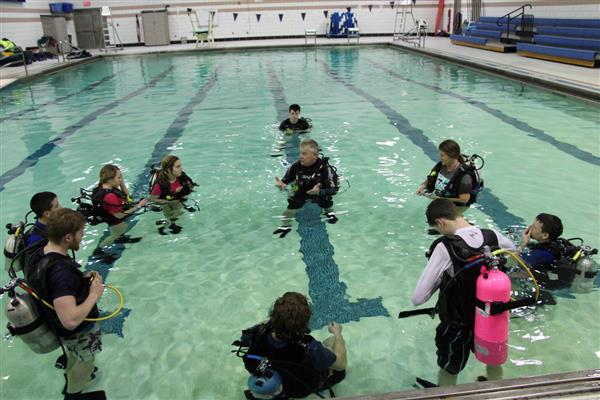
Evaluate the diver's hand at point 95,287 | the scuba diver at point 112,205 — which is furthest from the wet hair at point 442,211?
the scuba diver at point 112,205

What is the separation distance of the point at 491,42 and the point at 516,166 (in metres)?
15.5

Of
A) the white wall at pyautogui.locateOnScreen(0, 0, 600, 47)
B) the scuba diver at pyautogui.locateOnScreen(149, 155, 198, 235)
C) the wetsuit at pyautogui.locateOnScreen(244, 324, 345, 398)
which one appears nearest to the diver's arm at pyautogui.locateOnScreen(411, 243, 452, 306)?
the wetsuit at pyautogui.locateOnScreen(244, 324, 345, 398)

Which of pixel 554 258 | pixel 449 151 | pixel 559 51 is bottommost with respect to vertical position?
pixel 554 258

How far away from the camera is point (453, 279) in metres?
2.33

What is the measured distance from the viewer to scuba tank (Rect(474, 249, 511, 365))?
216 centimetres

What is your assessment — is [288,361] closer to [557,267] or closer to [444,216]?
[444,216]

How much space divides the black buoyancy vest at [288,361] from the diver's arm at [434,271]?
0.63 m

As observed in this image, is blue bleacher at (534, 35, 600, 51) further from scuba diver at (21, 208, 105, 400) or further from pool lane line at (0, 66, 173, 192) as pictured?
scuba diver at (21, 208, 105, 400)

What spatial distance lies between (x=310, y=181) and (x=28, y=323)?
130 inches

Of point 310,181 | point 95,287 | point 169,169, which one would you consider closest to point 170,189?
point 169,169

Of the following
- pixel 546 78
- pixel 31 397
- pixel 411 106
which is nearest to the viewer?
pixel 31 397

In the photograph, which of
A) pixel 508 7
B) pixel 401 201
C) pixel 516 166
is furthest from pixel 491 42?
pixel 401 201

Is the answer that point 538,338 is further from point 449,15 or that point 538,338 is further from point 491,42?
point 449,15

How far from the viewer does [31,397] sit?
9.29 feet
